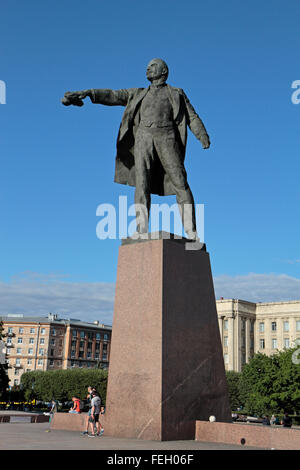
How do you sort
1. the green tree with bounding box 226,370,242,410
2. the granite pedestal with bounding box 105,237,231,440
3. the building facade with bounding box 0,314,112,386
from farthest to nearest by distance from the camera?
the building facade with bounding box 0,314,112,386
the green tree with bounding box 226,370,242,410
the granite pedestal with bounding box 105,237,231,440

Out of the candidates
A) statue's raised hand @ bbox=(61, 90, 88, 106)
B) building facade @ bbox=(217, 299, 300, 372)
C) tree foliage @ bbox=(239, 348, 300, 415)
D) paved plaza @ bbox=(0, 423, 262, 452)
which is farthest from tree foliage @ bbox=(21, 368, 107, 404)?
paved plaza @ bbox=(0, 423, 262, 452)

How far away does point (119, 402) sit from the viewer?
7.96 metres

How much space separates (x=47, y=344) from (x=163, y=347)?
337 feet

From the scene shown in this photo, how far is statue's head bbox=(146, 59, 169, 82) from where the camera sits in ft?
31.7

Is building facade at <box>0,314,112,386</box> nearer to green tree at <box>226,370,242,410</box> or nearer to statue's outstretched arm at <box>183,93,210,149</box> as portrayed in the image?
green tree at <box>226,370,242,410</box>

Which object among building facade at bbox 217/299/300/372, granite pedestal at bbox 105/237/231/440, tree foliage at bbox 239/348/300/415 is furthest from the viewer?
building facade at bbox 217/299/300/372

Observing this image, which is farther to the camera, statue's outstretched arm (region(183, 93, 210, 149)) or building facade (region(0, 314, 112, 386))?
building facade (region(0, 314, 112, 386))

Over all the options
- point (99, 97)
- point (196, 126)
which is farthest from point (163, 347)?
point (99, 97)

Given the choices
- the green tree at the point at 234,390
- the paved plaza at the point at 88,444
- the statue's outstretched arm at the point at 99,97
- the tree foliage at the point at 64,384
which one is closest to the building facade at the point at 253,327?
the green tree at the point at 234,390

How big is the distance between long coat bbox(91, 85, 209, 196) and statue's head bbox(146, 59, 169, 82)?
0.76ft

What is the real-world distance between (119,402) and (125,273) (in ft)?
7.02

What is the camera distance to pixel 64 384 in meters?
62.5

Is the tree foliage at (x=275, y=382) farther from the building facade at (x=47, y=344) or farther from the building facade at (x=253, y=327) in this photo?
the building facade at (x=47, y=344)

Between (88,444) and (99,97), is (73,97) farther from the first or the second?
(88,444)
